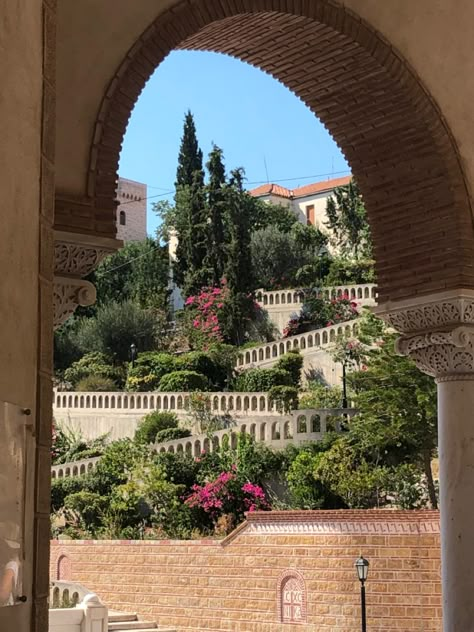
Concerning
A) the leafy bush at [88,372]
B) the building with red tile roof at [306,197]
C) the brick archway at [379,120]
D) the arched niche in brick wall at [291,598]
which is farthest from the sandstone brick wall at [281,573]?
the building with red tile roof at [306,197]

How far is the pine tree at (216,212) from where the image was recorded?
103 feet

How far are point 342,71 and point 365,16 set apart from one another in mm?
336

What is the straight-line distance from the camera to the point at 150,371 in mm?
26078

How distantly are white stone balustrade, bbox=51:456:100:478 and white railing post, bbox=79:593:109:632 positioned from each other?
8.56 meters

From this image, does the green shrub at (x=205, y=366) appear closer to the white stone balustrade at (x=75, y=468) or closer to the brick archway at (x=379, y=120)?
the white stone balustrade at (x=75, y=468)

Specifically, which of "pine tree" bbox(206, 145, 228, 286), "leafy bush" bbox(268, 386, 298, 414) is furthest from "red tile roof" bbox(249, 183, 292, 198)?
"leafy bush" bbox(268, 386, 298, 414)

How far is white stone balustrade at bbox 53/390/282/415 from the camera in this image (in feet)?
73.2

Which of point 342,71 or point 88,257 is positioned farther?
point 342,71

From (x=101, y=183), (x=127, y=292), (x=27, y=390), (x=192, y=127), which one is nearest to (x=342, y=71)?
(x=101, y=183)

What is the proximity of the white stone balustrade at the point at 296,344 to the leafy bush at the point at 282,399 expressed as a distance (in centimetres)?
287

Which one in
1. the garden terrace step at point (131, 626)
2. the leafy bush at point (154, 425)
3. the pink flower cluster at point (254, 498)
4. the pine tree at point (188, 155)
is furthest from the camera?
the pine tree at point (188, 155)

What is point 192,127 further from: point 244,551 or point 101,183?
point 101,183

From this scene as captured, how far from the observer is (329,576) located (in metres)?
12.5

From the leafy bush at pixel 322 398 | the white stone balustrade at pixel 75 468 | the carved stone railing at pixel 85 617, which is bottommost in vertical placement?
the carved stone railing at pixel 85 617
